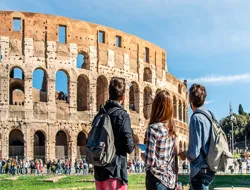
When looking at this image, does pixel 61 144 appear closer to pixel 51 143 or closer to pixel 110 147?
pixel 51 143

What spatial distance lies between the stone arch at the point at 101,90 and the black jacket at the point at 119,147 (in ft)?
114

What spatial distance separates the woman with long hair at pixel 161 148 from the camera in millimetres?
4926

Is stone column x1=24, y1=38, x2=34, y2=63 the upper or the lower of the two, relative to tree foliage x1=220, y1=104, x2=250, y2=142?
upper

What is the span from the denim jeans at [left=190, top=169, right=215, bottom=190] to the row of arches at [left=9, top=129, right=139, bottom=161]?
29.5 m

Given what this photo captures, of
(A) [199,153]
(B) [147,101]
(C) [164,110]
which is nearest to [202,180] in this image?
(A) [199,153]

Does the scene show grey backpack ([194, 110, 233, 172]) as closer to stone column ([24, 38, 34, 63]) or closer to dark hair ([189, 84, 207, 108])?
dark hair ([189, 84, 207, 108])

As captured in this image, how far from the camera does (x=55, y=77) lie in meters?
36.7

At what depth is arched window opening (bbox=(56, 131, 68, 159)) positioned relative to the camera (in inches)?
1416

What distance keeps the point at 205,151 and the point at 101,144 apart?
1.23 meters

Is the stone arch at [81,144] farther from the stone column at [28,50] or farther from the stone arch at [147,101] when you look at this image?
the stone column at [28,50]

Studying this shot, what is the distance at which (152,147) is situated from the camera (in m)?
5.00

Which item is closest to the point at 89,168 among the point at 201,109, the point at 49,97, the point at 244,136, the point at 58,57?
the point at 49,97

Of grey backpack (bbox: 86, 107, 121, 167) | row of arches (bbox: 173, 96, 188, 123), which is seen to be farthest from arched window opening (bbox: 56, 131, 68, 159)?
grey backpack (bbox: 86, 107, 121, 167)

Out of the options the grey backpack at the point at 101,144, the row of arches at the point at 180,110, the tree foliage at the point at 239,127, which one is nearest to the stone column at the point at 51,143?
the row of arches at the point at 180,110
